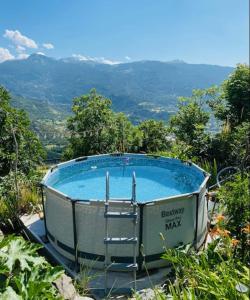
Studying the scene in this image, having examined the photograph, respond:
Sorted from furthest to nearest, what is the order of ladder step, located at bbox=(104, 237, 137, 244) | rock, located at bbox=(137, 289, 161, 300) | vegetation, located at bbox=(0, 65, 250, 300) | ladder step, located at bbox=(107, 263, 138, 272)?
ladder step, located at bbox=(107, 263, 138, 272) → ladder step, located at bbox=(104, 237, 137, 244) → rock, located at bbox=(137, 289, 161, 300) → vegetation, located at bbox=(0, 65, 250, 300)

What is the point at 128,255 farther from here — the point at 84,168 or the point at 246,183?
the point at 84,168

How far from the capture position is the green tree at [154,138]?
36.0ft

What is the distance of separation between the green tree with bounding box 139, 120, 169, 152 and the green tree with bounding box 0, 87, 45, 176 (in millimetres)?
3619

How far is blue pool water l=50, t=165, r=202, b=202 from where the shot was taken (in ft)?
26.1

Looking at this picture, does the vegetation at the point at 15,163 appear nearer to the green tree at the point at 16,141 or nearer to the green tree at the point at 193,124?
the green tree at the point at 16,141

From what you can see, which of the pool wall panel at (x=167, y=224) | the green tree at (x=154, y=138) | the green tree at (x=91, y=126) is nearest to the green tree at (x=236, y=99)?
the green tree at (x=154, y=138)

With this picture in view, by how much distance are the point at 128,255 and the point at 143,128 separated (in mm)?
6731

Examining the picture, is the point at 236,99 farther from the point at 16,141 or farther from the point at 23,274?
the point at 23,274

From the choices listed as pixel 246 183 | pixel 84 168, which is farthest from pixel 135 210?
pixel 84 168

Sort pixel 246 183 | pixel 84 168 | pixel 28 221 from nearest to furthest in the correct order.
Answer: pixel 246 183, pixel 28 221, pixel 84 168

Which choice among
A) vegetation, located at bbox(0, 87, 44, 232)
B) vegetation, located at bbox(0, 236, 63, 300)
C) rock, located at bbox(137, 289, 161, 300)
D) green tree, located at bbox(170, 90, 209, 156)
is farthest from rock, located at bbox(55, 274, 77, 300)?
green tree, located at bbox(170, 90, 209, 156)

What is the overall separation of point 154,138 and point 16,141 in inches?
192

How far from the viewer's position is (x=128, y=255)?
16.2 feet

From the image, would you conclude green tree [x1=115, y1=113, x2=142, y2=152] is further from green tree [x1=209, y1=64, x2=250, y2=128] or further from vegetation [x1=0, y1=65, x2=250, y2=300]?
green tree [x1=209, y1=64, x2=250, y2=128]
